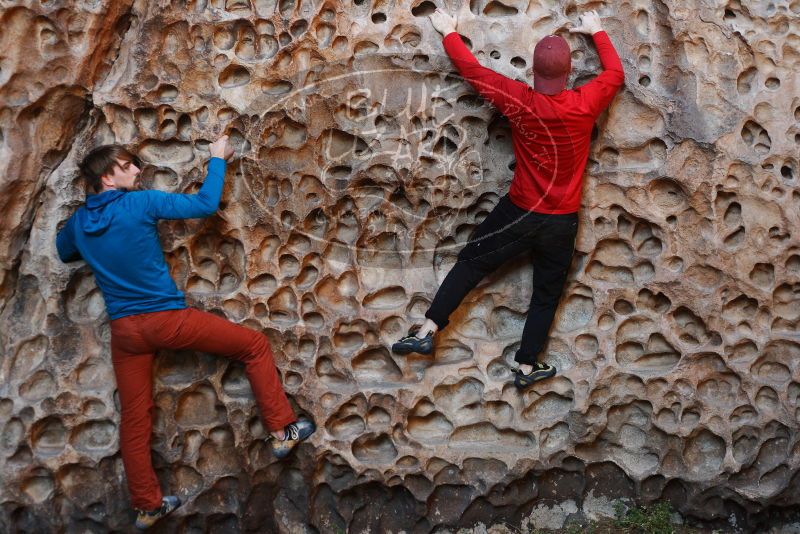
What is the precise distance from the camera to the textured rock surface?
335 cm

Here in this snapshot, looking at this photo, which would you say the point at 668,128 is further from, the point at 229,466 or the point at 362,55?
the point at 229,466

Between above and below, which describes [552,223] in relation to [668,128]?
below

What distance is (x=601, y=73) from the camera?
3.33 m

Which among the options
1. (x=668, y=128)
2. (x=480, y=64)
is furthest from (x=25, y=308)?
(x=668, y=128)

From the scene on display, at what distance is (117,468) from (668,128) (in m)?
2.88

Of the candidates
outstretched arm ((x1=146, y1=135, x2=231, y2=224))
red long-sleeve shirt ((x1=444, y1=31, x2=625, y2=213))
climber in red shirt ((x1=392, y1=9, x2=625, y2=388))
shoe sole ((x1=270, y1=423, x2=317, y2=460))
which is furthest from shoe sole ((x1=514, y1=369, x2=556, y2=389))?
outstretched arm ((x1=146, y1=135, x2=231, y2=224))

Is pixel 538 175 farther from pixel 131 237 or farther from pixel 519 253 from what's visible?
pixel 131 237

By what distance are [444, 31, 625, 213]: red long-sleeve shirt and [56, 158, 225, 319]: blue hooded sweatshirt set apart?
45.3 inches

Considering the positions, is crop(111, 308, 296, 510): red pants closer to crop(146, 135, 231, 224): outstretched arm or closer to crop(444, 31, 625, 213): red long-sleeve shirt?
crop(146, 135, 231, 224): outstretched arm

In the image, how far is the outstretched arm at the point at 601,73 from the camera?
3230 mm

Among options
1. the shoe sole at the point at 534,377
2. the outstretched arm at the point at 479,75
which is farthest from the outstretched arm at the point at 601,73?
the shoe sole at the point at 534,377

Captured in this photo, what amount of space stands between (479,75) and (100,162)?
5.19 feet

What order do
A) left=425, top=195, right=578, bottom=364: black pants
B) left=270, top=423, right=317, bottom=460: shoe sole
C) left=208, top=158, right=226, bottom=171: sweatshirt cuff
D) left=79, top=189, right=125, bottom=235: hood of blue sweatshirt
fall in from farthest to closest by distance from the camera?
left=270, top=423, right=317, bottom=460: shoe sole < left=425, top=195, right=578, bottom=364: black pants < left=208, top=158, right=226, bottom=171: sweatshirt cuff < left=79, top=189, right=125, bottom=235: hood of blue sweatshirt

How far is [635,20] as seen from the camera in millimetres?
3447
